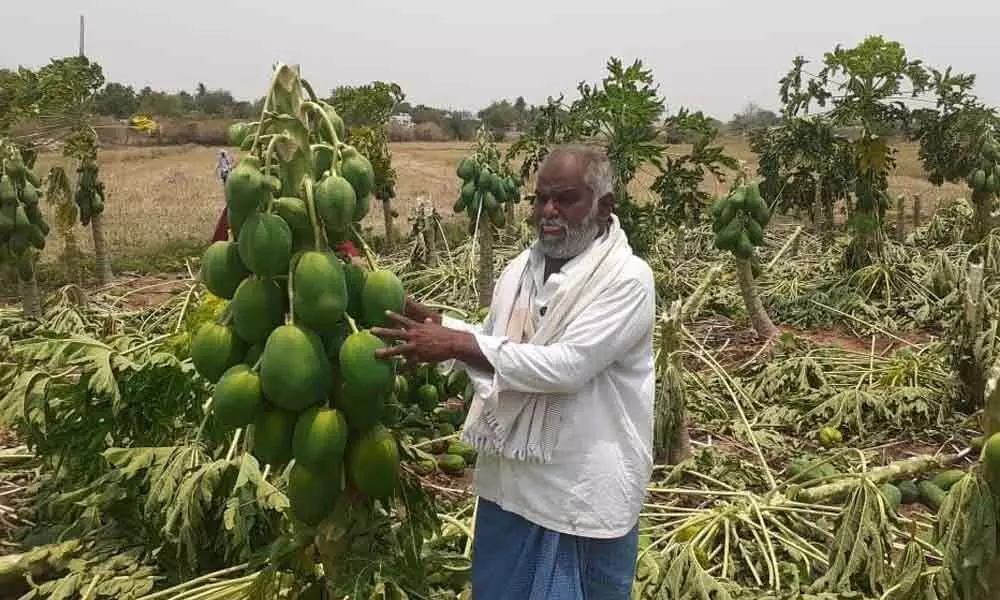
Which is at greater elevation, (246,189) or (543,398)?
(246,189)

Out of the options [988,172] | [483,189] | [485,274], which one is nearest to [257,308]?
[485,274]

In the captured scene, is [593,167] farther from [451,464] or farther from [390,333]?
[451,464]

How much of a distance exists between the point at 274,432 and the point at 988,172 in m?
11.2

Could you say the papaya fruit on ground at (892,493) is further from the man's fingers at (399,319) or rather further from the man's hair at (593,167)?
the man's fingers at (399,319)

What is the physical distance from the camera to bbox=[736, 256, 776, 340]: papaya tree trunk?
838 centimetres

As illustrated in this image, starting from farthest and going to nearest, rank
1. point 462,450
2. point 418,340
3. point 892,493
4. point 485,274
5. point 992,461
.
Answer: point 485,274, point 462,450, point 892,493, point 992,461, point 418,340

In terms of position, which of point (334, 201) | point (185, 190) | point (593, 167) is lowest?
point (185, 190)

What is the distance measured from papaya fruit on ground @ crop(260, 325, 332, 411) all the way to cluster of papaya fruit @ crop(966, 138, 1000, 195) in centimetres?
1093

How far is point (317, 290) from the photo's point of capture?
199 centimetres

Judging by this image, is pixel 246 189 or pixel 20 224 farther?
pixel 20 224

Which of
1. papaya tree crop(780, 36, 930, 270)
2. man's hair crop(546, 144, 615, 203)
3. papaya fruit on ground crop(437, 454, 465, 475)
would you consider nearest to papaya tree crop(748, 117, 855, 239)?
papaya tree crop(780, 36, 930, 270)

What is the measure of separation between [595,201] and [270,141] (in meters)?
0.97

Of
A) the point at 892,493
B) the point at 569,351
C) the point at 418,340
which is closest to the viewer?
the point at 418,340

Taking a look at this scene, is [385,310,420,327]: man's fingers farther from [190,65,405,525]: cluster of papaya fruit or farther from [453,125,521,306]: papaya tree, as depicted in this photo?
[453,125,521,306]: papaya tree
